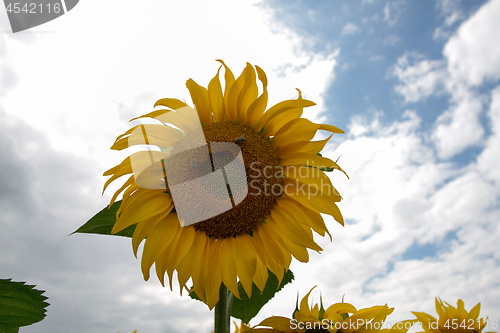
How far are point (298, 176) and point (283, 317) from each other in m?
0.88

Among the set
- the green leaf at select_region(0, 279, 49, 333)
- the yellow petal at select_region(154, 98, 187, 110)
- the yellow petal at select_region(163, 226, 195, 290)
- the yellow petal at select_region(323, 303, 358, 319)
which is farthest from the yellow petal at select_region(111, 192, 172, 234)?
the yellow petal at select_region(323, 303, 358, 319)

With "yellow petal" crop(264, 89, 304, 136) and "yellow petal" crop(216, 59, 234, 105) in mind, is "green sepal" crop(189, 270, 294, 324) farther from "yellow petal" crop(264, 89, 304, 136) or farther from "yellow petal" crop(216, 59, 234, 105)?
"yellow petal" crop(216, 59, 234, 105)

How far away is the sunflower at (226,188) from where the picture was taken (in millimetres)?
2111

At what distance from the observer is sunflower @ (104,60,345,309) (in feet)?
6.93

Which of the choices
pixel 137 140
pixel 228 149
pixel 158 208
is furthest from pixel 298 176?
pixel 137 140

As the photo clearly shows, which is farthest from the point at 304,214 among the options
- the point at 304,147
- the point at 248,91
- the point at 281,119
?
the point at 248,91

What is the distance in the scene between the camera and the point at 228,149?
2.24 m

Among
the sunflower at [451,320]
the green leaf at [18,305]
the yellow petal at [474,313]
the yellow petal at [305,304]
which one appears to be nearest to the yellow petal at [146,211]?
the green leaf at [18,305]

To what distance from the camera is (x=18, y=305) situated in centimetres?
207

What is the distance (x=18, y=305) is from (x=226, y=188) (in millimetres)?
1429

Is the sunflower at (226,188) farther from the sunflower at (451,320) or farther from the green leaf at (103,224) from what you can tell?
the sunflower at (451,320)

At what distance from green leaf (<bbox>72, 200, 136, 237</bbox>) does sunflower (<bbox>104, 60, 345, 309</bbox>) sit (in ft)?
0.78

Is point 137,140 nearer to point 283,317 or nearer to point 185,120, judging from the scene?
point 185,120

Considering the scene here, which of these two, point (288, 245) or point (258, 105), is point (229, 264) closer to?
point (288, 245)
